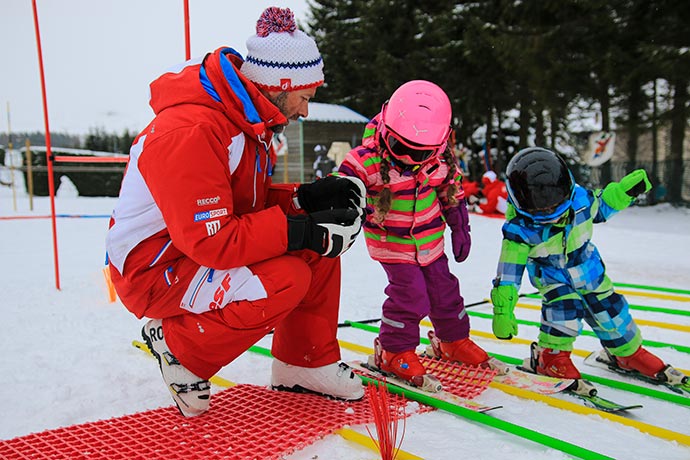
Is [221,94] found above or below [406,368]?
above

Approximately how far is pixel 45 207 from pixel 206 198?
14.8 m

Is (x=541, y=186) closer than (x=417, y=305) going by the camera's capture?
Yes

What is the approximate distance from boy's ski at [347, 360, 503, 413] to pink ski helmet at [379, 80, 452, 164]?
99 cm

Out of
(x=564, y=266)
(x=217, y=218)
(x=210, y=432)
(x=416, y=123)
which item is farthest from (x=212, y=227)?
(x=564, y=266)

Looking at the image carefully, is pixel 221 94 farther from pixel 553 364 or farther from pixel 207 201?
pixel 553 364

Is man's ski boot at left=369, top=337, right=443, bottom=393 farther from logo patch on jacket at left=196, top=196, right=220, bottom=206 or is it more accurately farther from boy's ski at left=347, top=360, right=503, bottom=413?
logo patch on jacket at left=196, top=196, right=220, bottom=206

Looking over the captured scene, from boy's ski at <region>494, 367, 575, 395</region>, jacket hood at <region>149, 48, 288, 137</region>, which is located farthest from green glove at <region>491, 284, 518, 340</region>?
jacket hood at <region>149, 48, 288, 137</region>

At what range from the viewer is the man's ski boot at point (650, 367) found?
8.41 feet

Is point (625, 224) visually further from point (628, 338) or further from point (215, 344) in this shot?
point (215, 344)

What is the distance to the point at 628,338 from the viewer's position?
8.73 feet

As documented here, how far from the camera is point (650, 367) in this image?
8.61 feet

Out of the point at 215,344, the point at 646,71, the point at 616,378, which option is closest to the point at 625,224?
the point at 646,71

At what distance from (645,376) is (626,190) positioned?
2.83ft

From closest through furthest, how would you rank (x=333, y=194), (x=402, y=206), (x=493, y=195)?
1. (x=333, y=194)
2. (x=402, y=206)
3. (x=493, y=195)
